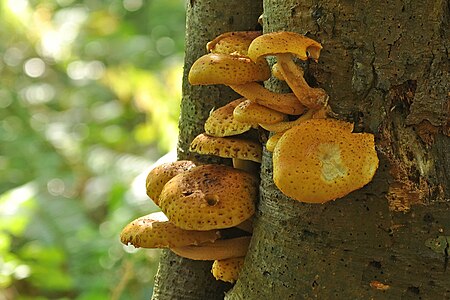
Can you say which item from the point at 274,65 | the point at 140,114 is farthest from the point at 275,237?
the point at 140,114

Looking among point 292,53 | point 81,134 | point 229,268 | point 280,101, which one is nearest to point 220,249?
point 229,268

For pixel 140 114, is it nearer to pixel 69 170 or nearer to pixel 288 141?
pixel 69 170

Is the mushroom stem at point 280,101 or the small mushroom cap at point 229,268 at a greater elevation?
the mushroom stem at point 280,101

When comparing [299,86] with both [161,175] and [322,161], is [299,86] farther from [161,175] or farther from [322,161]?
[161,175]

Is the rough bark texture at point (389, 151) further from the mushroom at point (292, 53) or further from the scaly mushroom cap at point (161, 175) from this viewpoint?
the scaly mushroom cap at point (161, 175)

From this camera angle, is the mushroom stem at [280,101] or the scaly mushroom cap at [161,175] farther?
the scaly mushroom cap at [161,175]

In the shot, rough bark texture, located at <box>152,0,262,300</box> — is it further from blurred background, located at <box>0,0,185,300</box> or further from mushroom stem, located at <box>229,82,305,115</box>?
blurred background, located at <box>0,0,185,300</box>

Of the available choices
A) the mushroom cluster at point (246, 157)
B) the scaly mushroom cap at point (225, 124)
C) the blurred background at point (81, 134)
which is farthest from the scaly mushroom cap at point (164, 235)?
the blurred background at point (81, 134)
